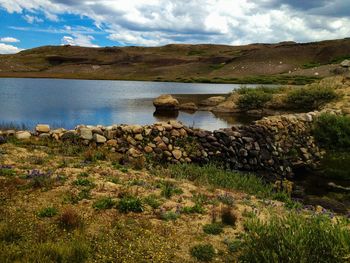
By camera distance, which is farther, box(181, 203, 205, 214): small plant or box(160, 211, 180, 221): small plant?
box(181, 203, 205, 214): small plant

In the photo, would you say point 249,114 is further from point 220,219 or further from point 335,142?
point 220,219

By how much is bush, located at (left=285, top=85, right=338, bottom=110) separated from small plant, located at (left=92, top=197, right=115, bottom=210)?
33867mm

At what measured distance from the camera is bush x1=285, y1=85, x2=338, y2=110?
132 ft

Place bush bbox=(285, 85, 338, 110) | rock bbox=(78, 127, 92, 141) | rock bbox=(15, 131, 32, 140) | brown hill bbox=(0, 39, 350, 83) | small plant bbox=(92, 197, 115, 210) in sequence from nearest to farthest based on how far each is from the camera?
small plant bbox=(92, 197, 115, 210), rock bbox=(15, 131, 32, 140), rock bbox=(78, 127, 92, 141), bush bbox=(285, 85, 338, 110), brown hill bbox=(0, 39, 350, 83)

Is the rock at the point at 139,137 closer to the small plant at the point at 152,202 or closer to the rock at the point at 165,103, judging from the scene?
the small plant at the point at 152,202

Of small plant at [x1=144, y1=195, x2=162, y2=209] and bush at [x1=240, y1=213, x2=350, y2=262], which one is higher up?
bush at [x1=240, y1=213, x2=350, y2=262]

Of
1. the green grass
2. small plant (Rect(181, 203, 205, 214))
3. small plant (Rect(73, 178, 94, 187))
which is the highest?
small plant (Rect(73, 178, 94, 187))

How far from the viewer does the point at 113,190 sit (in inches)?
416

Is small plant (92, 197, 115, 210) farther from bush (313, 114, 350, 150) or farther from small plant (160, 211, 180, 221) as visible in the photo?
bush (313, 114, 350, 150)

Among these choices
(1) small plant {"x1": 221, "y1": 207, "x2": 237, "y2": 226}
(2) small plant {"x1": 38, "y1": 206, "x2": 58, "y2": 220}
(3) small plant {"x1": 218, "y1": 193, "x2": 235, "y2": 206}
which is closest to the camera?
(2) small plant {"x1": 38, "y1": 206, "x2": 58, "y2": 220}

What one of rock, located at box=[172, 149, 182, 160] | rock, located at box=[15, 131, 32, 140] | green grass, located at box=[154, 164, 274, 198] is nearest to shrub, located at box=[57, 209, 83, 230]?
green grass, located at box=[154, 164, 274, 198]

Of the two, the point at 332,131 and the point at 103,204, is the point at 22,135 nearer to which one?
the point at 103,204

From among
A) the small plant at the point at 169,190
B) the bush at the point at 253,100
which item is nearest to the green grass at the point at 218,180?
the small plant at the point at 169,190

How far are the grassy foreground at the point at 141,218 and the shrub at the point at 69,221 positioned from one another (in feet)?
0.07
